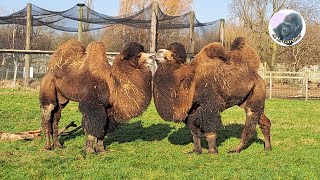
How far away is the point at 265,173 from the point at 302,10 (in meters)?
35.4

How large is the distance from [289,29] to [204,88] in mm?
18339

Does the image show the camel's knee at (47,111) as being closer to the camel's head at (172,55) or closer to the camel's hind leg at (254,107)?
the camel's head at (172,55)

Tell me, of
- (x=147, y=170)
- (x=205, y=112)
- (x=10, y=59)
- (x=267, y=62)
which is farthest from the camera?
(x=267, y=62)

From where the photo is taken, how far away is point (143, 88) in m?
8.05

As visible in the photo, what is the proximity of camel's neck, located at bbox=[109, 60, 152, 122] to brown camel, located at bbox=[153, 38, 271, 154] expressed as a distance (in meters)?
0.25

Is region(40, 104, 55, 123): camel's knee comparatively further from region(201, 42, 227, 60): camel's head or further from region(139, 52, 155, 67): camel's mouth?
region(201, 42, 227, 60): camel's head

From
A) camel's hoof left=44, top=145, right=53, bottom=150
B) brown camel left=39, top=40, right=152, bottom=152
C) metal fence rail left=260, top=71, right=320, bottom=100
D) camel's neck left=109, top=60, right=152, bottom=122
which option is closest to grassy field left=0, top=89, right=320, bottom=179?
camel's hoof left=44, top=145, right=53, bottom=150

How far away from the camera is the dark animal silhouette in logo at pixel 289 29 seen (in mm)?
24688

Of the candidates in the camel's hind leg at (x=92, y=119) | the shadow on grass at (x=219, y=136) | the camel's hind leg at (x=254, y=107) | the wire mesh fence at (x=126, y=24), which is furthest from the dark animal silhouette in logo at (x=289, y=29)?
the camel's hind leg at (x=92, y=119)

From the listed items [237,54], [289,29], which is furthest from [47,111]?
[289,29]

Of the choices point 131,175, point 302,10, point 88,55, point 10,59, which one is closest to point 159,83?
point 88,55

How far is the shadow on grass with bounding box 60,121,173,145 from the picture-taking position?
394 inches

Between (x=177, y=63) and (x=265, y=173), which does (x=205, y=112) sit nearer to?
(x=177, y=63)

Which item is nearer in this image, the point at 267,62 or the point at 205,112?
the point at 205,112
